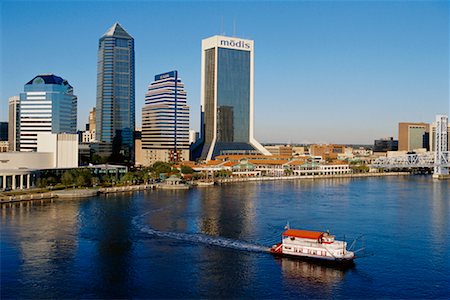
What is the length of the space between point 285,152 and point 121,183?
1723 inches

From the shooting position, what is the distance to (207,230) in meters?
19.5

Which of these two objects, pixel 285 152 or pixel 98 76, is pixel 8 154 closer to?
pixel 98 76

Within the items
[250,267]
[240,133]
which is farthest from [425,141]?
[250,267]

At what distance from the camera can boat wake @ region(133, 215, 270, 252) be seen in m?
16.7

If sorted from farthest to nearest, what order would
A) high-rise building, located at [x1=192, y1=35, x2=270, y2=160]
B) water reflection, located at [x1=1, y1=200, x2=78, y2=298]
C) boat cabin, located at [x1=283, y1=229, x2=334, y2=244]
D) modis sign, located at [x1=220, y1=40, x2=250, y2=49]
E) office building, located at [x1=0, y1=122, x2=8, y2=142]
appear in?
office building, located at [x1=0, y1=122, x2=8, y2=142] < modis sign, located at [x1=220, y1=40, x2=250, y2=49] < high-rise building, located at [x1=192, y1=35, x2=270, y2=160] < boat cabin, located at [x1=283, y1=229, x2=334, y2=244] < water reflection, located at [x1=1, y1=200, x2=78, y2=298]

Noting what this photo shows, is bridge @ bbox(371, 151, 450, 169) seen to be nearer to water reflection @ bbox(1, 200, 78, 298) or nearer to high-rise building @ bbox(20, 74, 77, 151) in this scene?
high-rise building @ bbox(20, 74, 77, 151)

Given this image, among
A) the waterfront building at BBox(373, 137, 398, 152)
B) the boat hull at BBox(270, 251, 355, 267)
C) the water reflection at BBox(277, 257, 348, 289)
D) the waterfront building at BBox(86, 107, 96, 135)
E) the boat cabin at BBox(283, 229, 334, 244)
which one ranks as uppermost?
the waterfront building at BBox(86, 107, 96, 135)

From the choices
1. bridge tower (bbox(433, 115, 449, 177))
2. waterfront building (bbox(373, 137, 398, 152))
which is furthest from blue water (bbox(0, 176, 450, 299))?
waterfront building (bbox(373, 137, 398, 152))

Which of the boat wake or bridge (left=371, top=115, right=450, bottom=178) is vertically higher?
bridge (left=371, top=115, right=450, bottom=178)

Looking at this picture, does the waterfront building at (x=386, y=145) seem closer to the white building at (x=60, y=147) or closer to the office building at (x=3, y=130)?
the office building at (x=3, y=130)

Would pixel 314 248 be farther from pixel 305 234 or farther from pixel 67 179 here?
pixel 67 179

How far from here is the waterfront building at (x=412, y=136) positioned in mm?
95062

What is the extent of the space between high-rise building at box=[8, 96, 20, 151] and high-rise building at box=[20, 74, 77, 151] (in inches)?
332

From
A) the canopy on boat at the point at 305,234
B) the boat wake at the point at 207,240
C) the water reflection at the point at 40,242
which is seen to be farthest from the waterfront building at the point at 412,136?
the canopy on boat at the point at 305,234
